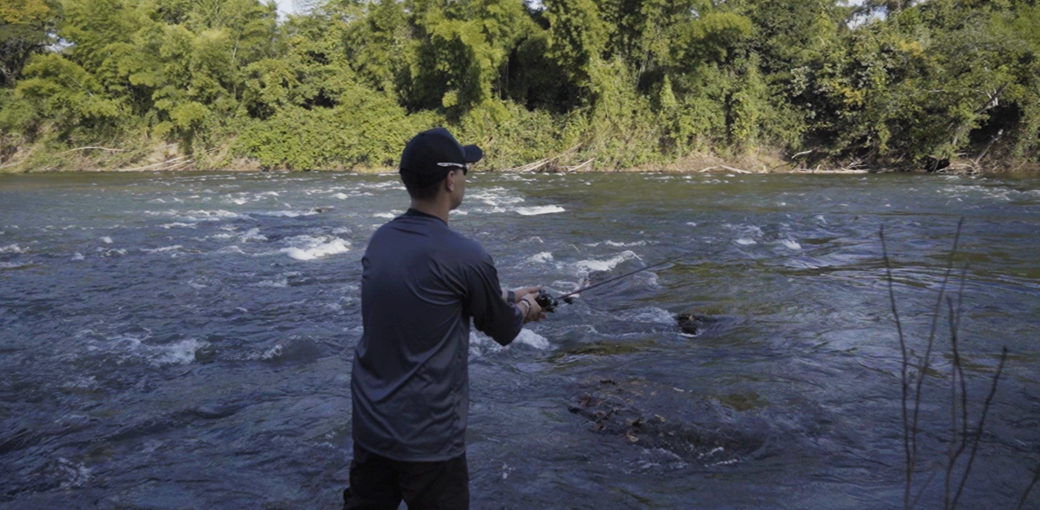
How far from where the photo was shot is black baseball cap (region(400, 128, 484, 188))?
247cm

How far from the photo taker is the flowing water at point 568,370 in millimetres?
4117

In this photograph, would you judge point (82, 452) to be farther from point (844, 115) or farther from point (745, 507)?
point (844, 115)

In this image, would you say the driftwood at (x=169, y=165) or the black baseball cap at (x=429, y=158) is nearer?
the black baseball cap at (x=429, y=158)

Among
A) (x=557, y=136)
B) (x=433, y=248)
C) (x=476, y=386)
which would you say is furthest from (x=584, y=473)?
(x=557, y=136)

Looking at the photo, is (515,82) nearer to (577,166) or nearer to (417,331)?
(577,166)

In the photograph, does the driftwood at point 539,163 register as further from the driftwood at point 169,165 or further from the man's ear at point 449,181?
the man's ear at point 449,181

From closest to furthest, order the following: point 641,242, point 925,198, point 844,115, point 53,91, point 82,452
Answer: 1. point 82,452
2. point 641,242
3. point 925,198
4. point 844,115
5. point 53,91

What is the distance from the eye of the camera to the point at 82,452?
14.7 ft

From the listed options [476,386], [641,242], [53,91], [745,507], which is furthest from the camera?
[53,91]

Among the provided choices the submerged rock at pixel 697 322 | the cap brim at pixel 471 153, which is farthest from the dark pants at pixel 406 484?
the submerged rock at pixel 697 322

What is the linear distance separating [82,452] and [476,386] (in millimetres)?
2412

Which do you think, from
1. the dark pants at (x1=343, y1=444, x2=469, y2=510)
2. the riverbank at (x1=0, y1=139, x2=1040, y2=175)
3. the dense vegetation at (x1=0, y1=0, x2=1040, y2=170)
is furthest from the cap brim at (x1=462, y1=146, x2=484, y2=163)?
the riverbank at (x1=0, y1=139, x2=1040, y2=175)

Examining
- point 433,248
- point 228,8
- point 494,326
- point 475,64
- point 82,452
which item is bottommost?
point 82,452

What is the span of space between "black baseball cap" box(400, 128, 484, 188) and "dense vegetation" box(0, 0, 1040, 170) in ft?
82.5
